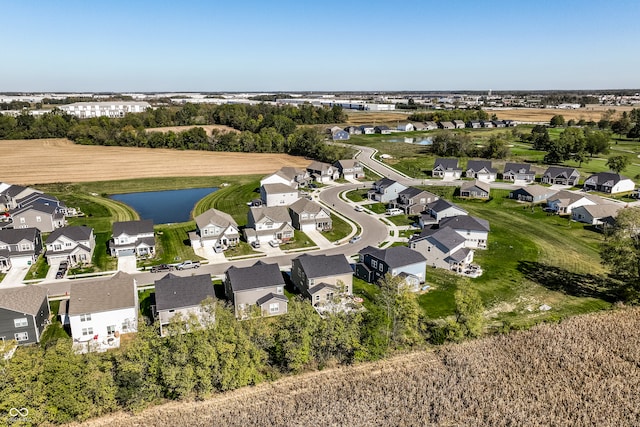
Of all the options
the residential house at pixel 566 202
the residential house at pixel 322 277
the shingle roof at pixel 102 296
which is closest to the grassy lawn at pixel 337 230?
the residential house at pixel 322 277

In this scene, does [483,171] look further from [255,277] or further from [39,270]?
[39,270]

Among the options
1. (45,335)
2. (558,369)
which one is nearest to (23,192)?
(45,335)

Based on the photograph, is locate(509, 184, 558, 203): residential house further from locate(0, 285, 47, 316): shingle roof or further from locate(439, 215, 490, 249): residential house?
locate(0, 285, 47, 316): shingle roof

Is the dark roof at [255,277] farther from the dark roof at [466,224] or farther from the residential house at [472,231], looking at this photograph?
the dark roof at [466,224]

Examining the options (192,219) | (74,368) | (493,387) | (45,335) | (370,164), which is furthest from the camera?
(370,164)

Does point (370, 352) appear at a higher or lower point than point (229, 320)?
lower

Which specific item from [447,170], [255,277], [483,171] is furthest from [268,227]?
[483,171]

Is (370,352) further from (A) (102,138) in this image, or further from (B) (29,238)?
(A) (102,138)
